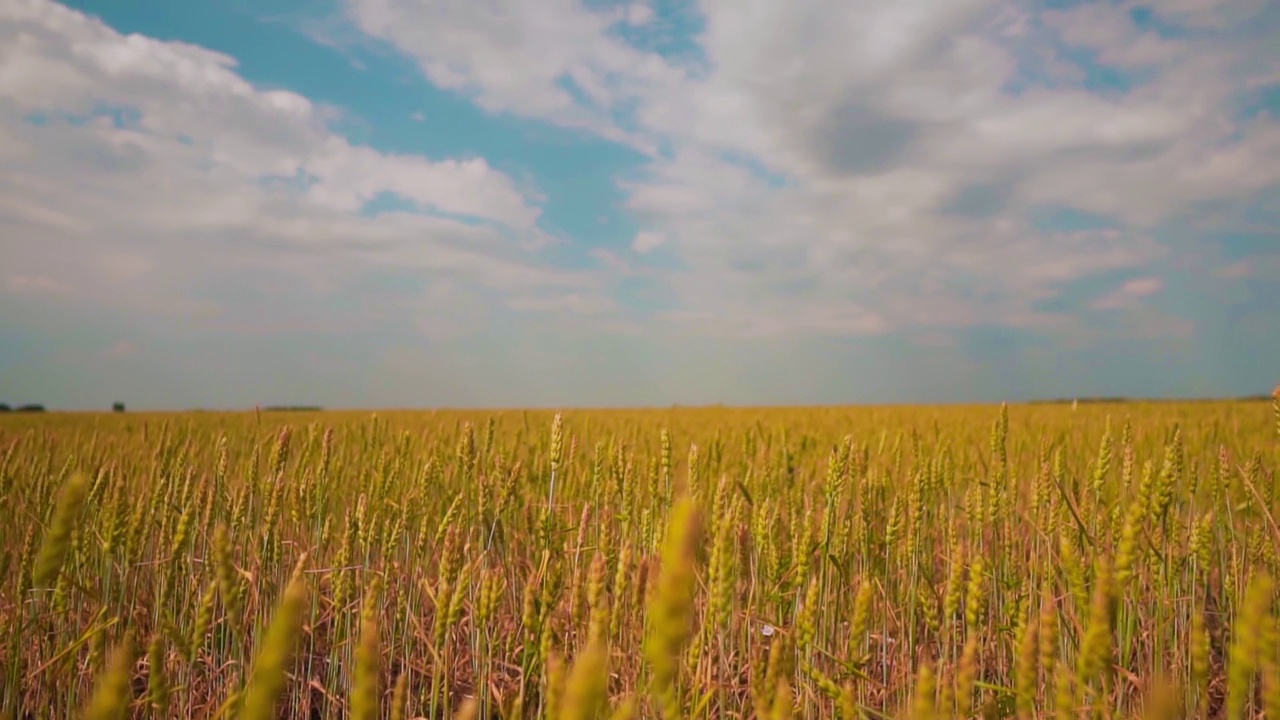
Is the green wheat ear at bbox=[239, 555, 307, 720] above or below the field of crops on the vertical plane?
above

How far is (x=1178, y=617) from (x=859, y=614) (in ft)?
5.35

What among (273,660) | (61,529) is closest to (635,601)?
(61,529)

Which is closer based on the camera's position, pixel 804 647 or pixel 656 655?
pixel 656 655

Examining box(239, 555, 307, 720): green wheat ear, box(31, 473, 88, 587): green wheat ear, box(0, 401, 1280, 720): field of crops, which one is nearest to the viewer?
box(239, 555, 307, 720): green wheat ear

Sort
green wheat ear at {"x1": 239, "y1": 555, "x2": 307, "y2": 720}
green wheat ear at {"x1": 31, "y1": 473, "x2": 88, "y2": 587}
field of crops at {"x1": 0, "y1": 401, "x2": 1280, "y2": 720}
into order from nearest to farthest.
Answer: green wheat ear at {"x1": 239, "y1": 555, "x2": 307, "y2": 720}
green wheat ear at {"x1": 31, "y1": 473, "x2": 88, "y2": 587}
field of crops at {"x1": 0, "y1": 401, "x2": 1280, "y2": 720}

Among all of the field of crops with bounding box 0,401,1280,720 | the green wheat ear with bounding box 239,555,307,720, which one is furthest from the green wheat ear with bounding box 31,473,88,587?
the green wheat ear with bounding box 239,555,307,720

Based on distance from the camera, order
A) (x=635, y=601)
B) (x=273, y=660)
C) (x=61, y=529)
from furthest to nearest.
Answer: (x=635, y=601) → (x=61, y=529) → (x=273, y=660)

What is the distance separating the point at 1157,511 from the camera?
1.58 metres

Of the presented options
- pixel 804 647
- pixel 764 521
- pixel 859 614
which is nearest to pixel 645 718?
pixel 804 647

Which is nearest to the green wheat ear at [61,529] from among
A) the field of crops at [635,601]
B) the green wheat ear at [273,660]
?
the field of crops at [635,601]

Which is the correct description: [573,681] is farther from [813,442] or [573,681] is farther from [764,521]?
[813,442]

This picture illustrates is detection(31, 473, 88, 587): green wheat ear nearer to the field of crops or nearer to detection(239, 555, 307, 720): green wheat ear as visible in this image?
the field of crops

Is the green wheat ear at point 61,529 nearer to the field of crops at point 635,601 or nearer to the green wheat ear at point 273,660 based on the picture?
the field of crops at point 635,601

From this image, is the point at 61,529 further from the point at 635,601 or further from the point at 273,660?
the point at 635,601
